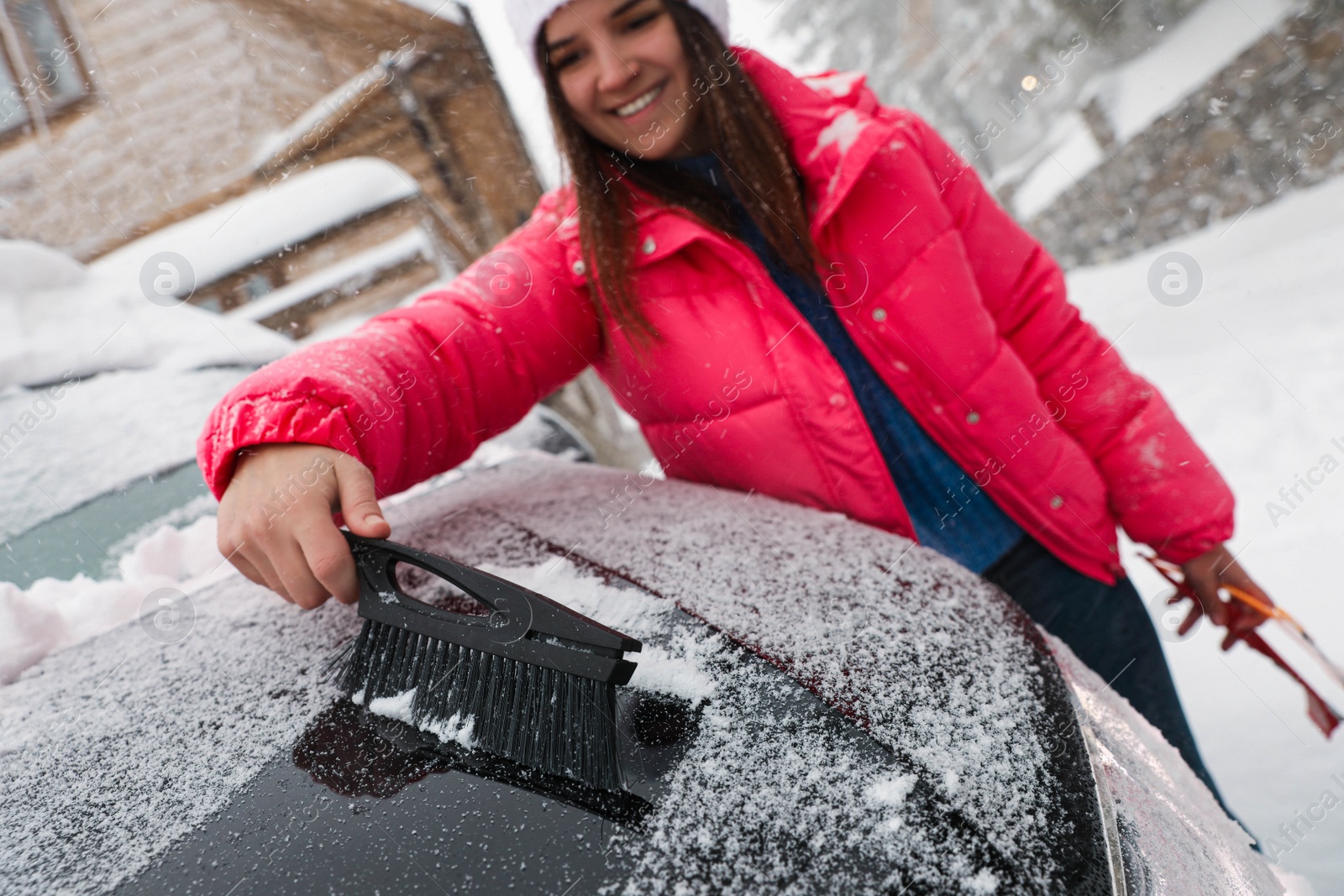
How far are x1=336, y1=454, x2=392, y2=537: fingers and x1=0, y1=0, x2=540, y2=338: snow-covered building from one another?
7.35 feet

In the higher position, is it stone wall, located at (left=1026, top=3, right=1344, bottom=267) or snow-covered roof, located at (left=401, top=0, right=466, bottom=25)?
snow-covered roof, located at (left=401, top=0, right=466, bottom=25)

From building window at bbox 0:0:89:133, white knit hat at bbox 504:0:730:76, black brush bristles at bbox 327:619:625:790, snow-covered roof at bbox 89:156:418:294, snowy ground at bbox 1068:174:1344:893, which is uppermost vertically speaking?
building window at bbox 0:0:89:133

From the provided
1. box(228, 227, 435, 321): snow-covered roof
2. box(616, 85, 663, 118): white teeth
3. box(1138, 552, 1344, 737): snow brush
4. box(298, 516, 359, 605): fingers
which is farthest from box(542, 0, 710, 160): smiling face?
box(228, 227, 435, 321): snow-covered roof

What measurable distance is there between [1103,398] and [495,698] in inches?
56.7

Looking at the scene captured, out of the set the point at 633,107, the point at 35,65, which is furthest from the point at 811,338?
the point at 35,65

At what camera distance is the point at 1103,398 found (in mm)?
1552

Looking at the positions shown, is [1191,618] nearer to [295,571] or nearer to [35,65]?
[295,571]

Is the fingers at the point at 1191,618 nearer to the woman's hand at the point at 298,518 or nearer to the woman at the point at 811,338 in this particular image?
the woman at the point at 811,338

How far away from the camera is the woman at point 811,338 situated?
133 centimetres

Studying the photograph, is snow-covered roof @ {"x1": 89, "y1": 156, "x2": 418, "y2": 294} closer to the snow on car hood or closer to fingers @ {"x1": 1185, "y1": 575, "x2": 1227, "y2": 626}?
the snow on car hood

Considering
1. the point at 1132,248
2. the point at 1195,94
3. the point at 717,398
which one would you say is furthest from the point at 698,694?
the point at 1132,248

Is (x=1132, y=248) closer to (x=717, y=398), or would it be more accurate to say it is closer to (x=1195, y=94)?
(x=1195, y=94)

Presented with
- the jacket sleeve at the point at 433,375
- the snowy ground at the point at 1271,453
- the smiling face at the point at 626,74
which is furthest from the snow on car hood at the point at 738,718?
the snowy ground at the point at 1271,453

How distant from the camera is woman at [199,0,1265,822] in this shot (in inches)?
52.4
